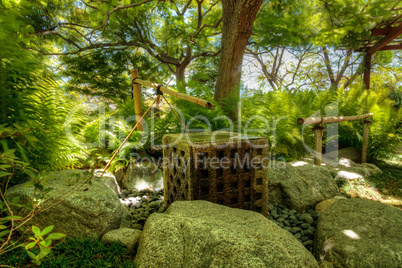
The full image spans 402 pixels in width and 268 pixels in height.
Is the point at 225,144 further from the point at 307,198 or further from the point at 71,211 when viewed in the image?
the point at 307,198

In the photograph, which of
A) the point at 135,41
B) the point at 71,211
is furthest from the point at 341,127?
the point at 135,41

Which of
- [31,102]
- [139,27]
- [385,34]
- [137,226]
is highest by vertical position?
[139,27]

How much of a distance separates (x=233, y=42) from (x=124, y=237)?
425 cm

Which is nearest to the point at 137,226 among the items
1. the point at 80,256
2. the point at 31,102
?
the point at 80,256

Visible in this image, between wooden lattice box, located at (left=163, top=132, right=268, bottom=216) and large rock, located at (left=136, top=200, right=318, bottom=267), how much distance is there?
0.47 m

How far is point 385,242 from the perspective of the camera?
5.58 feet

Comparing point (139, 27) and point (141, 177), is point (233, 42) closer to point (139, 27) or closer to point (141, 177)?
point (141, 177)

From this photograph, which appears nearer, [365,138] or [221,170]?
[221,170]

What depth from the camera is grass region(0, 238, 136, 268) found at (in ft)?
4.26

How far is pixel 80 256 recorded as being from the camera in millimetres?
1388

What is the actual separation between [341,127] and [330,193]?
3.62 m

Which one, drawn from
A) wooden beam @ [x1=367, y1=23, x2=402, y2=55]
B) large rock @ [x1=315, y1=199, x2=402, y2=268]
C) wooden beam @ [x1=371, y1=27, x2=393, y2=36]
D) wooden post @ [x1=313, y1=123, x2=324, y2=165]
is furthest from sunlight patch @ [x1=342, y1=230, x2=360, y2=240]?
wooden beam @ [x1=371, y1=27, x2=393, y2=36]

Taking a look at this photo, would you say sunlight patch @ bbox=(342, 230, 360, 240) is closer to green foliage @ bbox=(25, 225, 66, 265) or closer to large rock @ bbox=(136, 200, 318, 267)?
large rock @ bbox=(136, 200, 318, 267)

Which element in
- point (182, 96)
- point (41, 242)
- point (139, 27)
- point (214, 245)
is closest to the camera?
point (41, 242)
